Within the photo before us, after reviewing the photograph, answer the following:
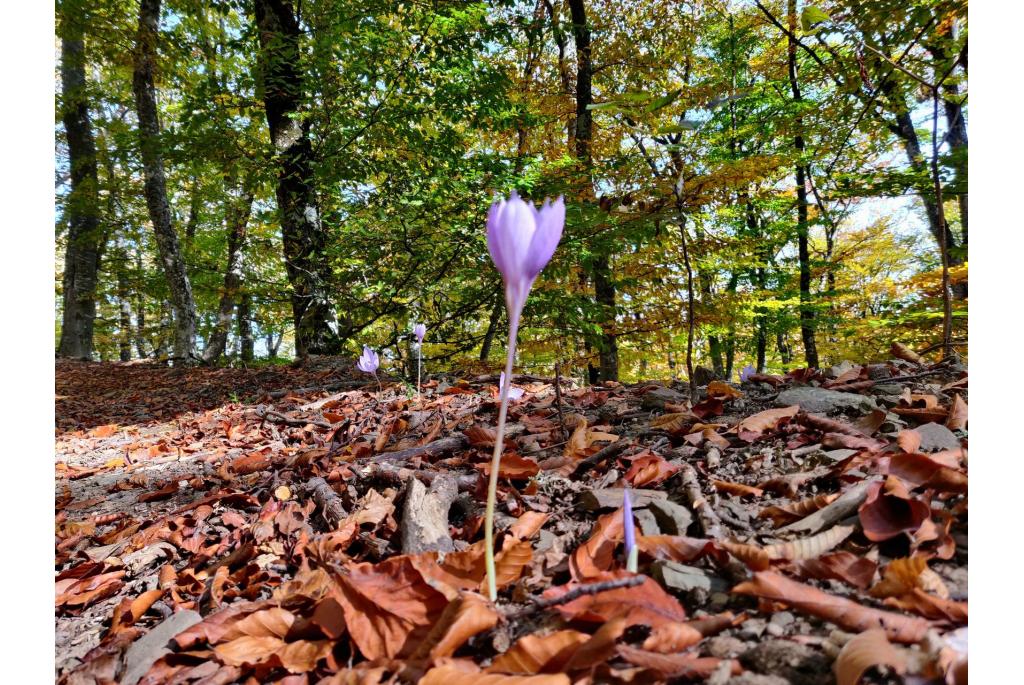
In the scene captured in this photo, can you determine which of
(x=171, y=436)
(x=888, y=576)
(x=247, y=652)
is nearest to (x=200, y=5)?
(x=171, y=436)

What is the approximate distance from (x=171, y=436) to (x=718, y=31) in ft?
38.6

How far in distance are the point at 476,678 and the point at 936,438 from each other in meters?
1.26

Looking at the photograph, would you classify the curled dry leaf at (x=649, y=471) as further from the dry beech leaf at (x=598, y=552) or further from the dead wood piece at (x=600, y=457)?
the dry beech leaf at (x=598, y=552)

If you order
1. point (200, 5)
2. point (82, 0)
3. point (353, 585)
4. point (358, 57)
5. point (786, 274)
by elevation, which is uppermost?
point (200, 5)

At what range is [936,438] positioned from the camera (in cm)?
129

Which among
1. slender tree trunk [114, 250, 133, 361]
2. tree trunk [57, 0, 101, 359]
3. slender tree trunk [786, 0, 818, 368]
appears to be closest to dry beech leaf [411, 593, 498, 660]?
slender tree trunk [786, 0, 818, 368]

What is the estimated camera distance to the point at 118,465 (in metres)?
3.19

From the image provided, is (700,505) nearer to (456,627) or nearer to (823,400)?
(456,627)

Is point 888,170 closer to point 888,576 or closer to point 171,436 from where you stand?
point 888,576

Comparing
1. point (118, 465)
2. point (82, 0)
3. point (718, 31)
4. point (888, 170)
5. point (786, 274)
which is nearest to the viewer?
point (118, 465)

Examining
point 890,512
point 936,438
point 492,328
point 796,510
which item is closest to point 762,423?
point 936,438

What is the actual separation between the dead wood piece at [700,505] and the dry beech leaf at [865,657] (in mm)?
Answer: 377

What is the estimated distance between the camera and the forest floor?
729 mm

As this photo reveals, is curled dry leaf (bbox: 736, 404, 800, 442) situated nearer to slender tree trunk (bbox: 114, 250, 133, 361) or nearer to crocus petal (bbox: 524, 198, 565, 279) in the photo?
crocus petal (bbox: 524, 198, 565, 279)
